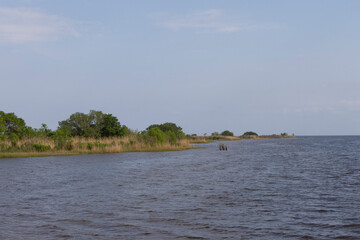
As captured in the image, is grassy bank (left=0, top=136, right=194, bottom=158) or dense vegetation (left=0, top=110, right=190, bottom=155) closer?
grassy bank (left=0, top=136, right=194, bottom=158)

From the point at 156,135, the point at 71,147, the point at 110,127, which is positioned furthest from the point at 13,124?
the point at 156,135

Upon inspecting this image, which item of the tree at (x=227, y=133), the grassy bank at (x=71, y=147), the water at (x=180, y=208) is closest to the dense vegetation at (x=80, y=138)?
the grassy bank at (x=71, y=147)

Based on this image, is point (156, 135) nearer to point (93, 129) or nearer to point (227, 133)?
point (93, 129)

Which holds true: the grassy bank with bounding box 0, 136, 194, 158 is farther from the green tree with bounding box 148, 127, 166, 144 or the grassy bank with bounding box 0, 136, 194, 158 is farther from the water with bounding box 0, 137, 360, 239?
the water with bounding box 0, 137, 360, 239

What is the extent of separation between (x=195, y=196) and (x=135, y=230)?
22.3 feet

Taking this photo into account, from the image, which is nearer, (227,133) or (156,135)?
(156,135)

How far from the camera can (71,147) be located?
169 ft

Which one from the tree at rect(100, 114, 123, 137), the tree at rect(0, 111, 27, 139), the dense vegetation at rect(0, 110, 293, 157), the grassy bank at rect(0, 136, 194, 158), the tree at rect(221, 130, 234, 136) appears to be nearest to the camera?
the grassy bank at rect(0, 136, 194, 158)

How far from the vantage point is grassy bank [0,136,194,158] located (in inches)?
1829

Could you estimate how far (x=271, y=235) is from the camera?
35.2ft

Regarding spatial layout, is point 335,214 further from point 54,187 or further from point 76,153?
point 76,153

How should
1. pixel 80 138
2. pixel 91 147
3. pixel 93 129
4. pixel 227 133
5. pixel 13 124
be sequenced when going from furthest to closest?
1. pixel 227 133
2. pixel 93 129
3. pixel 80 138
4. pixel 13 124
5. pixel 91 147

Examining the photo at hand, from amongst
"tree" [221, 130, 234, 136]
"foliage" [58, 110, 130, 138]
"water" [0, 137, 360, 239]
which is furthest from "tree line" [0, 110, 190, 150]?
"tree" [221, 130, 234, 136]

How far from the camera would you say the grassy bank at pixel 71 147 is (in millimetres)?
46469
